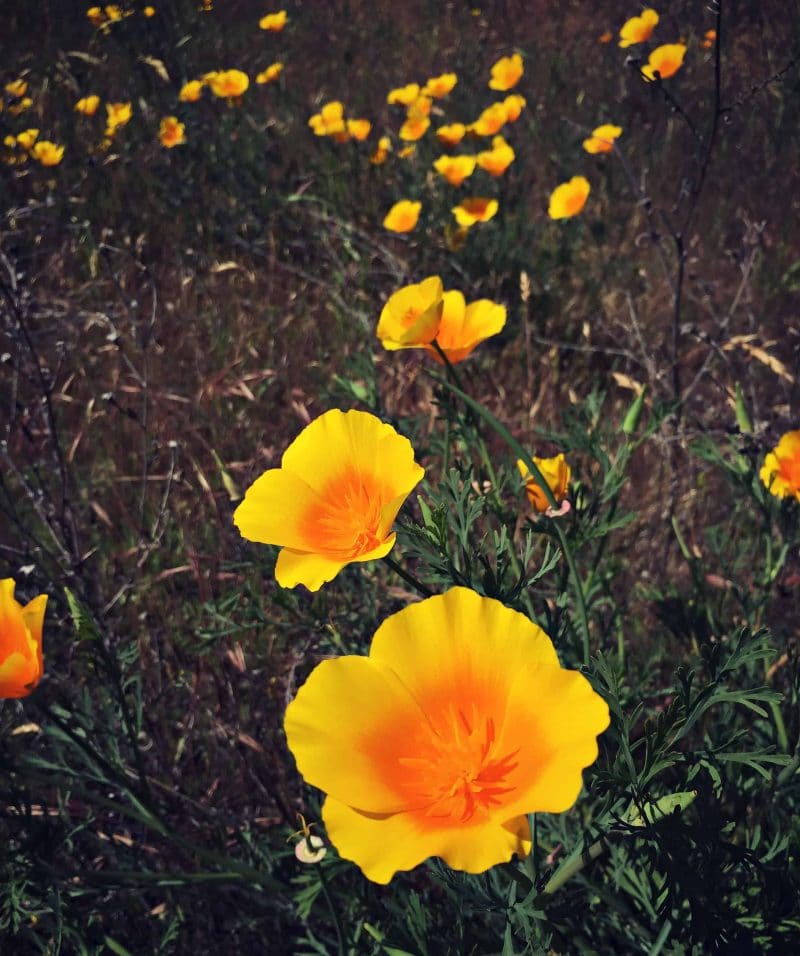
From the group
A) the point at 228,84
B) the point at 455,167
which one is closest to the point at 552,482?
the point at 455,167

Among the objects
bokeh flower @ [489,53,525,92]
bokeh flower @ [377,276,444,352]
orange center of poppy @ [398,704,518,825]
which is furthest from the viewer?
bokeh flower @ [489,53,525,92]

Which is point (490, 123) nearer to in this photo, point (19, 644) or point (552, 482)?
point (552, 482)

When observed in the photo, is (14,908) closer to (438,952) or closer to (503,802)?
(438,952)

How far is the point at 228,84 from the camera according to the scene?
4.42 meters

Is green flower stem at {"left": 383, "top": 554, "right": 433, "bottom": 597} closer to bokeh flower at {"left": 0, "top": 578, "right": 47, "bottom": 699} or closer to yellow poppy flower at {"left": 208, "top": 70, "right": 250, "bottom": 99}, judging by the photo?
bokeh flower at {"left": 0, "top": 578, "right": 47, "bottom": 699}

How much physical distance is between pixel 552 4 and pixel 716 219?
11.0 feet

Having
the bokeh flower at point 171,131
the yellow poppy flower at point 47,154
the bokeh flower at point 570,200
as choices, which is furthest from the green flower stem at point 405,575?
the yellow poppy flower at point 47,154

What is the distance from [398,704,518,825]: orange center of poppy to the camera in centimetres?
87

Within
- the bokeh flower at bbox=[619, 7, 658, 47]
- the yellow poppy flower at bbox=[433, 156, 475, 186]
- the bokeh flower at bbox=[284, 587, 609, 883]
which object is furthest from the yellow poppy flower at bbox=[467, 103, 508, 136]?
the bokeh flower at bbox=[284, 587, 609, 883]

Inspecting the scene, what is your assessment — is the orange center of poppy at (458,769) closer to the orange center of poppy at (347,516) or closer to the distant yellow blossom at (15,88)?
the orange center of poppy at (347,516)

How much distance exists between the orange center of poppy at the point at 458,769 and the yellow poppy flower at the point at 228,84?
432 cm

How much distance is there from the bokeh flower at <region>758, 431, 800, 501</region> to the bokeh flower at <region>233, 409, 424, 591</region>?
803mm

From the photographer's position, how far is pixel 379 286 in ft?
11.9

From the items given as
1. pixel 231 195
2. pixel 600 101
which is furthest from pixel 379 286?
pixel 600 101
